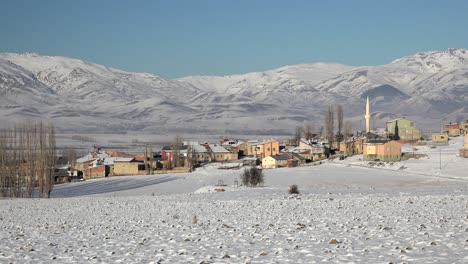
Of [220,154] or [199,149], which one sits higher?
[199,149]

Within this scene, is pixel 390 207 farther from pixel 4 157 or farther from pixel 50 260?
pixel 4 157

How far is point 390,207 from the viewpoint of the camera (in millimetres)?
22875

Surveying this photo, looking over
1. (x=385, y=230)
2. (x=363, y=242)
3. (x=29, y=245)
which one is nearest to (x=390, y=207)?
(x=385, y=230)

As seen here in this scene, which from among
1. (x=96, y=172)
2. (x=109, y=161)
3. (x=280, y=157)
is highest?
(x=280, y=157)

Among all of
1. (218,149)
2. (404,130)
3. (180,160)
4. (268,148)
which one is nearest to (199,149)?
(218,149)

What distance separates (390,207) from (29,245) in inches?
511

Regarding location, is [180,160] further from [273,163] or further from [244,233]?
[244,233]

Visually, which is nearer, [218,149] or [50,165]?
[50,165]

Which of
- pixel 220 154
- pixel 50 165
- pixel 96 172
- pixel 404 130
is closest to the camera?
pixel 50 165

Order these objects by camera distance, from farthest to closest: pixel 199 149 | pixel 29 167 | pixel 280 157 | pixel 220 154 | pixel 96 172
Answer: pixel 199 149 → pixel 220 154 → pixel 280 157 → pixel 96 172 → pixel 29 167

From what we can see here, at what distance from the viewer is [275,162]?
92938 mm

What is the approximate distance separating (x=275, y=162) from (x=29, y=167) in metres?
45.5

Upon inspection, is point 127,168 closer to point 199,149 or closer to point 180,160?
point 180,160

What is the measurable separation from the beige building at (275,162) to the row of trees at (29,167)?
41.0 metres
